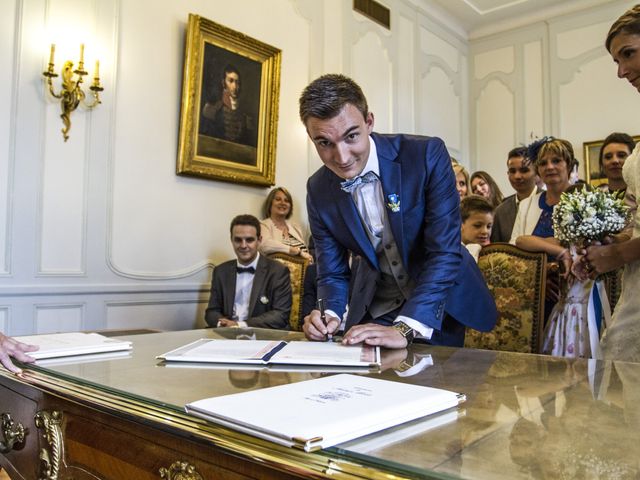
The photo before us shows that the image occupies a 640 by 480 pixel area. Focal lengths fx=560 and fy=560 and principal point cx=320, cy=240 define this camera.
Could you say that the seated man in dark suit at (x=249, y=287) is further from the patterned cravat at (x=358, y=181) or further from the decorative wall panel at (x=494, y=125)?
the decorative wall panel at (x=494, y=125)

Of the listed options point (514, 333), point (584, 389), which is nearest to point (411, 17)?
point (514, 333)

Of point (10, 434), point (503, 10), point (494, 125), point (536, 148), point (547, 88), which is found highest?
point (503, 10)

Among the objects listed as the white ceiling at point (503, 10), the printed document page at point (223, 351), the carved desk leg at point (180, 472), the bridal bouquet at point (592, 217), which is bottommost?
the carved desk leg at point (180, 472)

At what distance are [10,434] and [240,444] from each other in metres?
0.87

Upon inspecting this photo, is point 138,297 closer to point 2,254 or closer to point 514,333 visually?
point 2,254

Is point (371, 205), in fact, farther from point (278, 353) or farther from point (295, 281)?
point (295, 281)

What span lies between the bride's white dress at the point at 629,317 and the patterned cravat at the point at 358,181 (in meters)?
0.92

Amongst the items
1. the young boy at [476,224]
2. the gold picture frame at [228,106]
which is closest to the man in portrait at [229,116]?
the gold picture frame at [228,106]

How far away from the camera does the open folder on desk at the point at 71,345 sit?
4.55 feet

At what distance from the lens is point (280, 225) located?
4973mm

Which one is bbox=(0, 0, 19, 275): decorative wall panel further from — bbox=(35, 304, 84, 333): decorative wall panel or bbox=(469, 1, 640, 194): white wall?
bbox=(469, 1, 640, 194): white wall

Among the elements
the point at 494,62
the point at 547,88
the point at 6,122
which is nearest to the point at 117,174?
the point at 6,122

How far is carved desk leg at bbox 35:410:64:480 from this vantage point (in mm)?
1153

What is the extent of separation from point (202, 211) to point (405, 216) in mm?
3005
